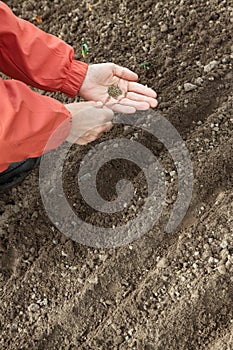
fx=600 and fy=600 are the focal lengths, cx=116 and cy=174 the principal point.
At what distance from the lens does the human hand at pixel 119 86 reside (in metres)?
2.12

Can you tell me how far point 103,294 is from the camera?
2066mm

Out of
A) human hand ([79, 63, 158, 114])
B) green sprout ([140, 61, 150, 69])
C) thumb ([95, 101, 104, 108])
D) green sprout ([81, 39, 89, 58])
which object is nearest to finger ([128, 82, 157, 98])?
human hand ([79, 63, 158, 114])

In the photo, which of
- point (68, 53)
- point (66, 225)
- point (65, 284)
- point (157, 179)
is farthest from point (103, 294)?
point (68, 53)

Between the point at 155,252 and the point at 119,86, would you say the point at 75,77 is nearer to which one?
the point at 119,86

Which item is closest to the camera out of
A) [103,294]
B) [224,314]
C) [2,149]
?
[2,149]

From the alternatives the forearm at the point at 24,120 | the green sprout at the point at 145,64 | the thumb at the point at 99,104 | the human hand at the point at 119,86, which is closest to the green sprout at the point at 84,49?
the green sprout at the point at 145,64

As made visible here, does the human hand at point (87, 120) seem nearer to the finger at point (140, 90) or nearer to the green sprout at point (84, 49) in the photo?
the finger at point (140, 90)

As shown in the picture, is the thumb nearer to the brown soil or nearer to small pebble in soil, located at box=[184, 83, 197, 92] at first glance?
the brown soil

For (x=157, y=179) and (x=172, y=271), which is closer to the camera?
(x=172, y=271)

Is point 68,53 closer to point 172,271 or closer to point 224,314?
point 172,271

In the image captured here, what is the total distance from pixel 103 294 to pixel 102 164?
19.1 inches

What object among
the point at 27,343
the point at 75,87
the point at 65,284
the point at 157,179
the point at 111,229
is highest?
the point at 75,87

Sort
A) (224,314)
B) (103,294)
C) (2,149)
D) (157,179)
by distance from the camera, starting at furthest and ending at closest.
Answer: (157,179) → (103,294) → (224,314) → (2,149)

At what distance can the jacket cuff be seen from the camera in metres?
2.06
